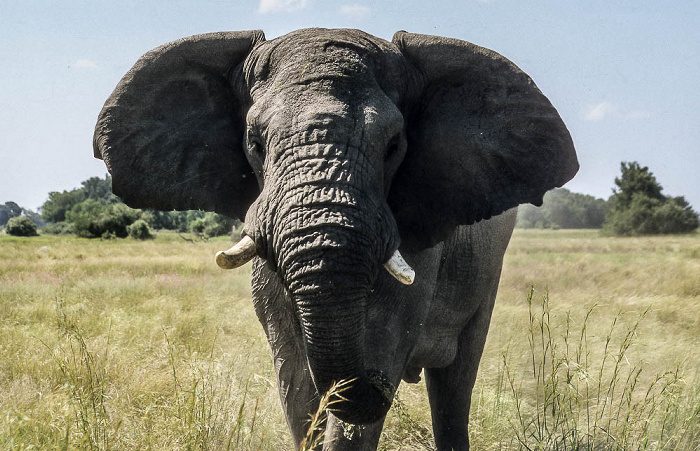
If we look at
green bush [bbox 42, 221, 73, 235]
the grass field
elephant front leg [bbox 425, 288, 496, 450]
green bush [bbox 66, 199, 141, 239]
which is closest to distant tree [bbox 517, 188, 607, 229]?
green bush [bbox 42, 221, 73, 235]

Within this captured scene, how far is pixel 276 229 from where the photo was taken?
112 inches

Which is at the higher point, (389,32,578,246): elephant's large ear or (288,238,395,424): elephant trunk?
(389,32,578,246): elephant's large ear

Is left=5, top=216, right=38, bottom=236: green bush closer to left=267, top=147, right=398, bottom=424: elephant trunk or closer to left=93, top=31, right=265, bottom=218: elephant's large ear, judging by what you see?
left=93, top=31, right=265, bottom=218: elephant's large ear

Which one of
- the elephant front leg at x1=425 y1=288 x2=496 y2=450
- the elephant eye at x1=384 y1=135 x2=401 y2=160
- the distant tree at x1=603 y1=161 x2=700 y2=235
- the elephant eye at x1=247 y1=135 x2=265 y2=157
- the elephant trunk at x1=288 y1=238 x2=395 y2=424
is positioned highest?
the distant tree at x1=603 y1=161 x2=700 y2=235

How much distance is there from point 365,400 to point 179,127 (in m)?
1.94

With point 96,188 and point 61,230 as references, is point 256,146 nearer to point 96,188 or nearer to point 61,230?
point 61,230

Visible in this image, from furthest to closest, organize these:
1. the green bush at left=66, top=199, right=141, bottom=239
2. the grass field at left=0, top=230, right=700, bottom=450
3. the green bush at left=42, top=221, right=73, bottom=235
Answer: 1. the green bush at left=42, top=221, right=73, bottom=235
2. the green bush at left=66, top=199, right=141, bottom=239
3. the grass field at left=0, top=230, right=700, bottom=450

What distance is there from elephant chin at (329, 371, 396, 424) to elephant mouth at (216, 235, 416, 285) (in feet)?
1.86

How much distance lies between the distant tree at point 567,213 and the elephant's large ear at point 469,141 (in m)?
111

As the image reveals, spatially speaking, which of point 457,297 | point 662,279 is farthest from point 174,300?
point 662,279

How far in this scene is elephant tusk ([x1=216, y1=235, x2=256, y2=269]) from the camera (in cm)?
290

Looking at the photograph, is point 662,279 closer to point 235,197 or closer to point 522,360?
point 522,360

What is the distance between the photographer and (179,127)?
397 cm

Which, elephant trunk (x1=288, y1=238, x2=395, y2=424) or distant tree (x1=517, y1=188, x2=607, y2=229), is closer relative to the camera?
elephant trunk (x1=288, y1=238, x2=395, y2=424)
